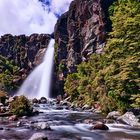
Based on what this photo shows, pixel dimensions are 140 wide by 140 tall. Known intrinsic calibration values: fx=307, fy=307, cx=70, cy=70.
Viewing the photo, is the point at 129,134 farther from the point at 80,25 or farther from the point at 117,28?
the point at 80,25

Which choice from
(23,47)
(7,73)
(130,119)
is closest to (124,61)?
(130,119)

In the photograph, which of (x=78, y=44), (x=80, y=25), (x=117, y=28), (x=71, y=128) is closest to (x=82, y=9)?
(x=80, y=25)

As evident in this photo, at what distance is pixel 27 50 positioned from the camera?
123438mm

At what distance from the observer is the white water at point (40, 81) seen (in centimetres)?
9594

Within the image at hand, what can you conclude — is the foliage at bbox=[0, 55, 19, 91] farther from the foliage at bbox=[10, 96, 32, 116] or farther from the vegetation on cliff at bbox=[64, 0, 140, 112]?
the vegetation on cliff at bbox=[64, 0, 140, 112]

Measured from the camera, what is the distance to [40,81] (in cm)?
9906

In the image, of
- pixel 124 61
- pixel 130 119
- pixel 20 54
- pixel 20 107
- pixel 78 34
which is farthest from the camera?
pixel 20 54

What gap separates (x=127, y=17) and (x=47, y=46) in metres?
81.4

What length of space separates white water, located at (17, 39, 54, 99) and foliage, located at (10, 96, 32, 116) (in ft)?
182

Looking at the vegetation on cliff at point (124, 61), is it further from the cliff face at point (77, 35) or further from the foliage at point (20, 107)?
the cliff face at point (77, 35)

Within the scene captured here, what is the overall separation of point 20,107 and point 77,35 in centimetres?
6244

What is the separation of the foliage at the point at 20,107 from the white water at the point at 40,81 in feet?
182

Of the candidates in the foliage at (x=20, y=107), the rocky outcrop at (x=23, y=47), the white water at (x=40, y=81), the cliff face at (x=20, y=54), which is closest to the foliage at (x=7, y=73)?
the cliff face at (x=20, y=54)

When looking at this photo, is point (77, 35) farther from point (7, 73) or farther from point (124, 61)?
point (124, 61)
